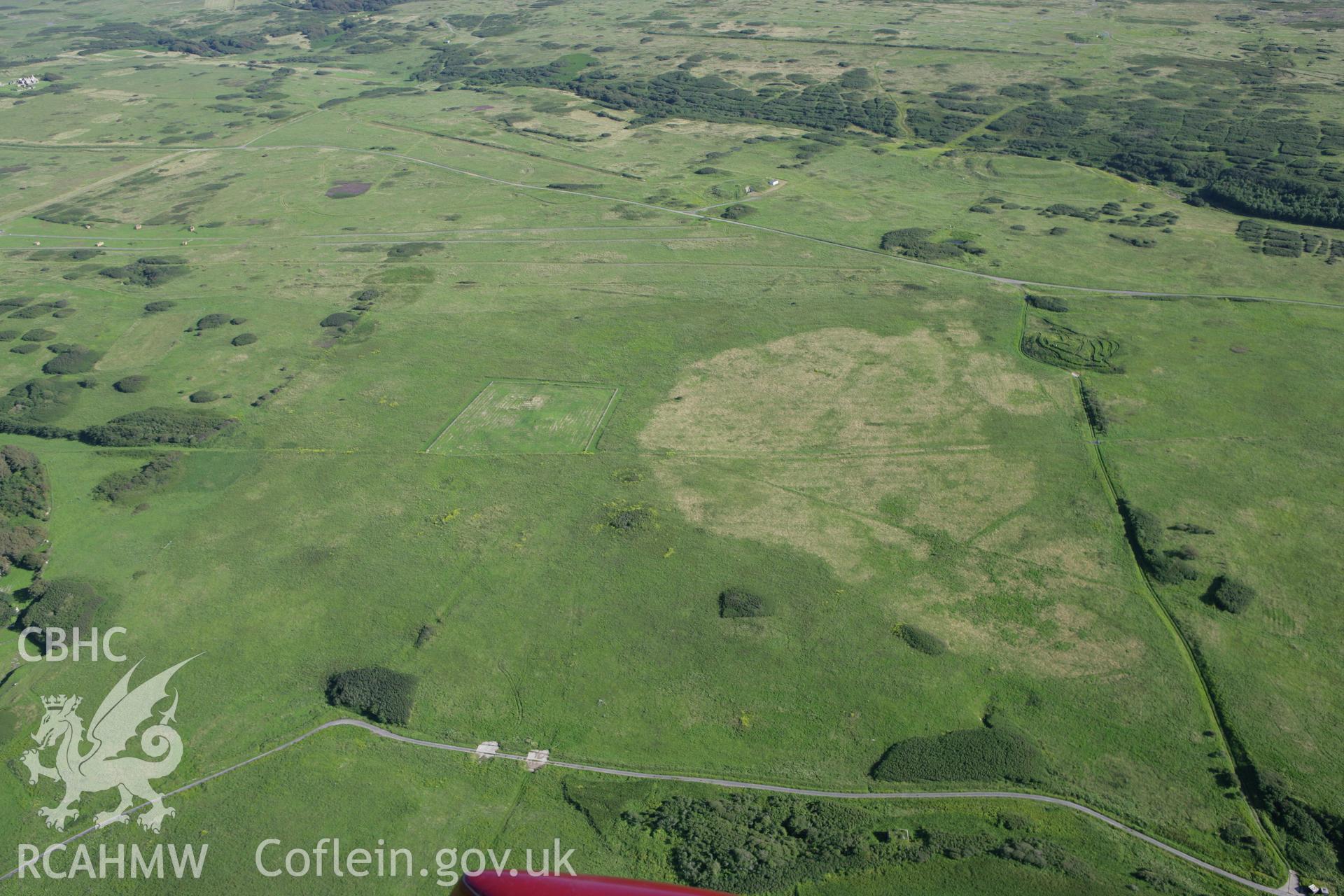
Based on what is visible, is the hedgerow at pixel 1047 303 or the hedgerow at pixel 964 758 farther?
the hedgerow at pixel 1047 303

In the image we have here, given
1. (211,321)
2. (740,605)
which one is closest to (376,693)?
(740,605)

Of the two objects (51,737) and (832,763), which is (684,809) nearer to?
(832,763)

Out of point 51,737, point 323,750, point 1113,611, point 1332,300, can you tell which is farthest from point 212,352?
point 1332,300

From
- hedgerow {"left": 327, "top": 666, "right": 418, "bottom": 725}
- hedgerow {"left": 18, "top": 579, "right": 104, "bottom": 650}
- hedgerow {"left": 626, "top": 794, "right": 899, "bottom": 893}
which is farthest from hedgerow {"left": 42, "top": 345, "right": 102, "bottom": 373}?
hedgerow {"left": 626, "top": 794, "right": 899, "bottom": 893}

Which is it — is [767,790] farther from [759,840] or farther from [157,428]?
[157,428]

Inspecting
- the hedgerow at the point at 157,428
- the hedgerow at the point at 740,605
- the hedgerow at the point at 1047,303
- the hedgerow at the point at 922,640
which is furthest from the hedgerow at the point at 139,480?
the hedgerow at the point at 1047,303

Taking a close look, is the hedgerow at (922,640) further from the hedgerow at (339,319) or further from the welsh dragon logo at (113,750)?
the hedgerow at (339,319)

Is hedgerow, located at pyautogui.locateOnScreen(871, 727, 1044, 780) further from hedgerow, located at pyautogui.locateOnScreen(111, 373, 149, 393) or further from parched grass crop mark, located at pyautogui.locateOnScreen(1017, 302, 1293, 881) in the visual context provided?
hedgerow, located at pyautogui.locateOnScreen(111, 373, 149, 393)
